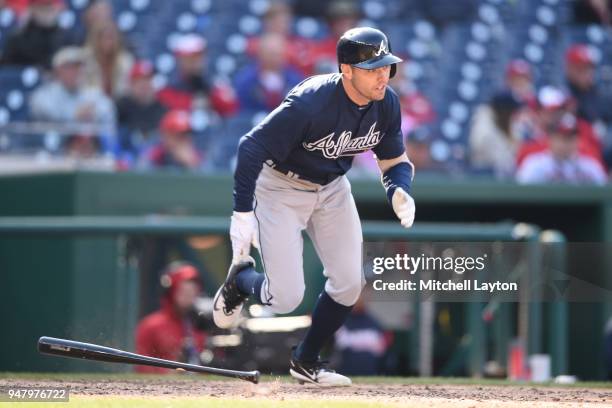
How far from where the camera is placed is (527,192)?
8.50 metres

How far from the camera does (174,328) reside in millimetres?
6207

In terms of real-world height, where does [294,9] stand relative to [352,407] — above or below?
above

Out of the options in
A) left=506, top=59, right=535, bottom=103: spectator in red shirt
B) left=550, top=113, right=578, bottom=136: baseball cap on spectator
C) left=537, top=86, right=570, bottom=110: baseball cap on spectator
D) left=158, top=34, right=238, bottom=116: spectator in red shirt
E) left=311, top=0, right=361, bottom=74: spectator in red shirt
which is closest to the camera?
left=550, top=113, right=578, bottom=136: baseball cap on spectator

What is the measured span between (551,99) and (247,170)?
524 cm

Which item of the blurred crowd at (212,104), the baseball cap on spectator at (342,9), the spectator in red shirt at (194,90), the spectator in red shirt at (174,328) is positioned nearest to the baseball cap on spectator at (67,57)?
the blurred crowd at (212,104)

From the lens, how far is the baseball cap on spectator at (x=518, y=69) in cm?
981

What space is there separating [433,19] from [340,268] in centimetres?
638

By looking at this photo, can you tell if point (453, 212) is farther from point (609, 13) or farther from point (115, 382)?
point (115, 382)

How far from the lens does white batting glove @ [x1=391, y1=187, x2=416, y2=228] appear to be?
15.4ft

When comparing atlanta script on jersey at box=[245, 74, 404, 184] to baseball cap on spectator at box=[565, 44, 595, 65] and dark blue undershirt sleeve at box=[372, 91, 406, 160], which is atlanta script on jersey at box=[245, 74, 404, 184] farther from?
→ baseball cap on spectator at box=[565, 44, 595, 65]

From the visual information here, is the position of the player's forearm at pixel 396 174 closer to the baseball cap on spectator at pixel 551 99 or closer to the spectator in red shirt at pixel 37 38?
the baseball cap on spectator at pixel 551 99

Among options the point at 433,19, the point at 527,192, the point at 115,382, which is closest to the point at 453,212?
the point at 527,192

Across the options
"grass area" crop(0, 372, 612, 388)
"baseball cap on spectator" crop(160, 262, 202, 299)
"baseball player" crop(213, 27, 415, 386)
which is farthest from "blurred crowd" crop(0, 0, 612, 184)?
"baseball player" crop(213, 27, 415, 386)

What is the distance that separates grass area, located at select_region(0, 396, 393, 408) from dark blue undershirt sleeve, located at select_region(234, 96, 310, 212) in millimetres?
769
